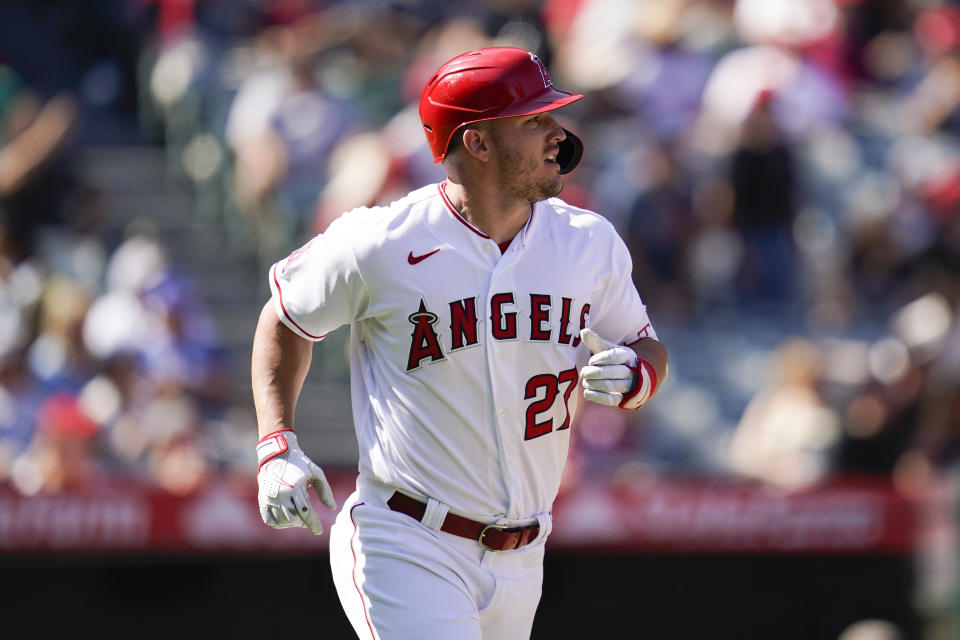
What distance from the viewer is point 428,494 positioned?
3609mm

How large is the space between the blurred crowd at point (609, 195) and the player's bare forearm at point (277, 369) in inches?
118

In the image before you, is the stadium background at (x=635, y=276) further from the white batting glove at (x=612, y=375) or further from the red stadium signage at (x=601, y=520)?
the white batting glove at (x=612, y=375)

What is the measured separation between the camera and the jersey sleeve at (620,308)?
3.80m

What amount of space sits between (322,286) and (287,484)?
49 cm

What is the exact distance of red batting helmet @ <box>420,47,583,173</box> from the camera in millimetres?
3574

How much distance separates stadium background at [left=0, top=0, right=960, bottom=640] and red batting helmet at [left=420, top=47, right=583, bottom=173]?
10.4 feet

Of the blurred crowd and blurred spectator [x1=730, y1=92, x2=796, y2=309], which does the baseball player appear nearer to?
the blurred crowd

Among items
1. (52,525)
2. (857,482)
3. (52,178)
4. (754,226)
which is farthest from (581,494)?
(52,178)

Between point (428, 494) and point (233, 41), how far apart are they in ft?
23.0

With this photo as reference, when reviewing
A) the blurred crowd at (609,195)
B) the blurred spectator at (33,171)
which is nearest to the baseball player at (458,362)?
the blurred crowd at (609,195)

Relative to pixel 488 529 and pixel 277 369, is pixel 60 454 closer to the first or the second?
pixel 277 369

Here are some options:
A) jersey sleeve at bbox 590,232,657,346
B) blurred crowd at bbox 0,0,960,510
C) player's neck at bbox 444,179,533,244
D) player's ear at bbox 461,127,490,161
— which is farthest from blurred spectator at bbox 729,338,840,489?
player's ear at bbox 461,127,490,161

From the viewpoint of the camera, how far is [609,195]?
8938mm

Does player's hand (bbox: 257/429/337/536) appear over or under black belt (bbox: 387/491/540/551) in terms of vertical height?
over
